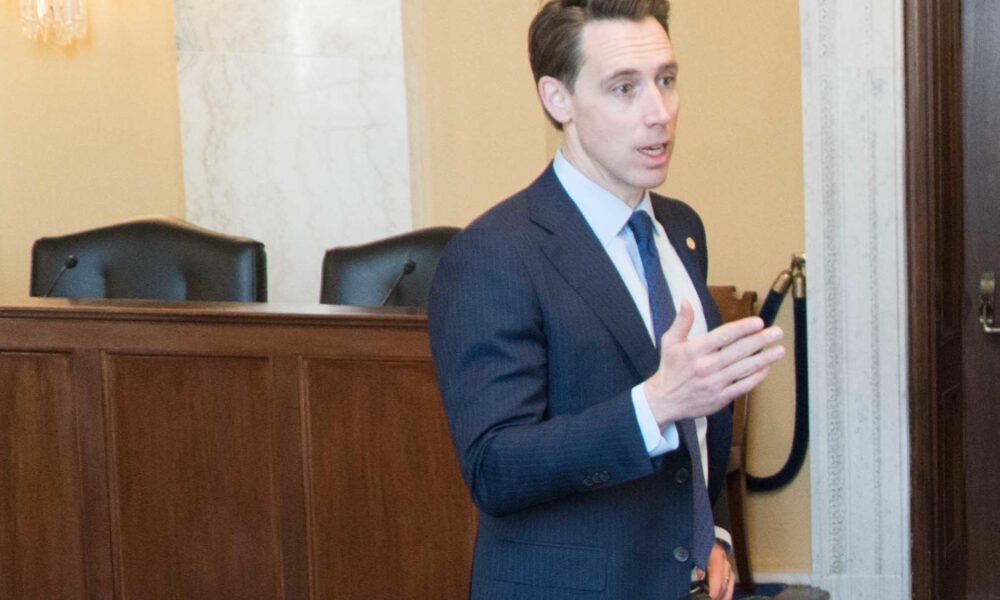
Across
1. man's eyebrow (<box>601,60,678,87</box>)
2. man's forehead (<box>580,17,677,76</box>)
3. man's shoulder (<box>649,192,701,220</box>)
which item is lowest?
man's shoulder (<box>649,192,701,220</box>)

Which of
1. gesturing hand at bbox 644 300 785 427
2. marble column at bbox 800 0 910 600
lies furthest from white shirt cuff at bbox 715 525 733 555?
marble column at bbox 800 0 910 600

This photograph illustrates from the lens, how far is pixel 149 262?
163 inches

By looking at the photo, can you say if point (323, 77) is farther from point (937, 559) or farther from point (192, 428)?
point (937, 559)

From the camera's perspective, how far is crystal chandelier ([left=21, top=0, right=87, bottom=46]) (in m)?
5.50

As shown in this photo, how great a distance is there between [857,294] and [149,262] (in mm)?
2097

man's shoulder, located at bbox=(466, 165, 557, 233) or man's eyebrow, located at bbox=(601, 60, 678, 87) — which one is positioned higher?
man's eyebrow, located at bbox=(601, 60, 678, 87)

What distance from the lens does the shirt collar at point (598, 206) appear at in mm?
1719

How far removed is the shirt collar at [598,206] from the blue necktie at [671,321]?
21 millimetres

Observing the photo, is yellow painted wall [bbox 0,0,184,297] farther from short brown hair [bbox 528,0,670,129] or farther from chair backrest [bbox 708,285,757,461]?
short brown hair [bbox 528,0,670,129]

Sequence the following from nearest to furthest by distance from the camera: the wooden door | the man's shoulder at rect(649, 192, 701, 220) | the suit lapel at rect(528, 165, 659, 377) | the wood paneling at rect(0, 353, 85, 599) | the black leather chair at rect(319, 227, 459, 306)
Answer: the suit lapel at rect(528, 165, 659, 377), the man's shoulder at rect(649, 192, 701, 220), the wood paneling at rect(0, 353, 85, 599), the black leather chair at rect(319, 227, 459, 306), the wooden door

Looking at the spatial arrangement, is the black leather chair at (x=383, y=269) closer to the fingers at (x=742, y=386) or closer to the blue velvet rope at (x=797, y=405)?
the blue velvet rope at (x=797, y=405)

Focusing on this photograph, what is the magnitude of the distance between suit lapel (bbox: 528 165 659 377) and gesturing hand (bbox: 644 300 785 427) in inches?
6.0

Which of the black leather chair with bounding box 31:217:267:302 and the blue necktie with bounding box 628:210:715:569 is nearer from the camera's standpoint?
the blue necktie with bounding box 628:210:715:569

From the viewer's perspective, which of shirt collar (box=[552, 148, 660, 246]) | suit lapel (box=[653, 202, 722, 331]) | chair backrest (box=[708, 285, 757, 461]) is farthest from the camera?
chair backrest (box=[708, 285, 757, 461])
